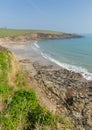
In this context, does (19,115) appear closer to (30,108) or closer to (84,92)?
(30,108)

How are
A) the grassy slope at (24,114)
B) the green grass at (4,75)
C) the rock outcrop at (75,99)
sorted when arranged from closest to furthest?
the grassy slope at (24,114)
the green grass at (4,75)
the rock outcrop at (75,99)

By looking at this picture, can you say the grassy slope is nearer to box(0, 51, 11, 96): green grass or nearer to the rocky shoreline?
box(0, 51, 11, 96): green grass

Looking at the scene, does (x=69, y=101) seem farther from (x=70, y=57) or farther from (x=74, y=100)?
(x=70, y=57)

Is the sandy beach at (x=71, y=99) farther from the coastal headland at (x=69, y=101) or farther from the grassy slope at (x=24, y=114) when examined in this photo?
the grassy slope at (x=24, y=114)

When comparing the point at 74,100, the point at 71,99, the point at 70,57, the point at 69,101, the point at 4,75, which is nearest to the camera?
the point at 4,75

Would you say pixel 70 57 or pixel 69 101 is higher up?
pixel 69 101

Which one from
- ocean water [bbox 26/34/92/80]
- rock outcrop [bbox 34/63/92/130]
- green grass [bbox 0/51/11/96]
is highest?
green grass [bbox 0/51/11/96]

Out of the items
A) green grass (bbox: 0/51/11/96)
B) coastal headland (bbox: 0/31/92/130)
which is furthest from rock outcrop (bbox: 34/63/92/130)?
green grass (bbox: 0/51/11/96)

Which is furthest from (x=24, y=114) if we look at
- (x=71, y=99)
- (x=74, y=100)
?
(x=71, y=99)

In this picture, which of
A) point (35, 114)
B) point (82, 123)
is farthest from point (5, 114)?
point (82, 123)

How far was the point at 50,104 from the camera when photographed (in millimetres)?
16453

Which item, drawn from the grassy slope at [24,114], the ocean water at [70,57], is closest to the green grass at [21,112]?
the grassy slope at [24,114]

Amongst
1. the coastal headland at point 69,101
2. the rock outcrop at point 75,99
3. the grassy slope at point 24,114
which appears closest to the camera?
the grassy slope at point 24,114

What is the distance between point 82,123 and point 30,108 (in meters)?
4.14
